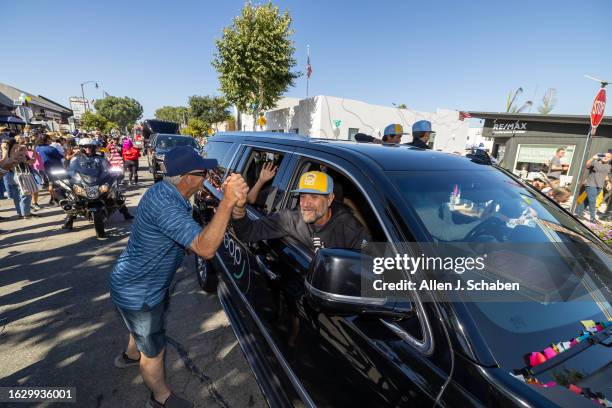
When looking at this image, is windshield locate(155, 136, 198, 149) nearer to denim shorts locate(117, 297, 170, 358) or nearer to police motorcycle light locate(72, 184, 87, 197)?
police motorcycle light locate(72, 184, 87, 197)

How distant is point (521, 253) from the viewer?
4.96ft

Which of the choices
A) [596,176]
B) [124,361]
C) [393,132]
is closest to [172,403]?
[124,361]

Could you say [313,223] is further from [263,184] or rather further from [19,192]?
[19,192]

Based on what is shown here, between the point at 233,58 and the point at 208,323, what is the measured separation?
1985 centimetres

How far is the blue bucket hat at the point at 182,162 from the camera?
6.01 feet

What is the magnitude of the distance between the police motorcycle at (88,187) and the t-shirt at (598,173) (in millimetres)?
11793

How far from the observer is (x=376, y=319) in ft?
4.24

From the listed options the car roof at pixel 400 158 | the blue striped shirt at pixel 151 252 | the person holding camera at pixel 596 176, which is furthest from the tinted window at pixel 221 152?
the person holding camera at pixel 596 176

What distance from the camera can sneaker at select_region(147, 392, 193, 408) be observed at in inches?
84.6

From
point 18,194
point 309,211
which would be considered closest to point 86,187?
point 18,194

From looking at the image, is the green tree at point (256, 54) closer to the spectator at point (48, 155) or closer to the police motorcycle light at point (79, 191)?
the spectator at point (48, 155)

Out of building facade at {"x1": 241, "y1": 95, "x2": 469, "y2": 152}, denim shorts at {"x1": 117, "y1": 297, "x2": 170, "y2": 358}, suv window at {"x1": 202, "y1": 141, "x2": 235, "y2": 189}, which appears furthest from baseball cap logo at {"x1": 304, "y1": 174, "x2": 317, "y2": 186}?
building facade at {"x1": 241, "y1": 95, "x2": 469, "y2": 152}

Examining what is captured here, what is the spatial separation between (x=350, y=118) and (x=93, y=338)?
64.3 feet

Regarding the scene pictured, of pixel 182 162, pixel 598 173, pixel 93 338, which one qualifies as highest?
pixel 182 162
